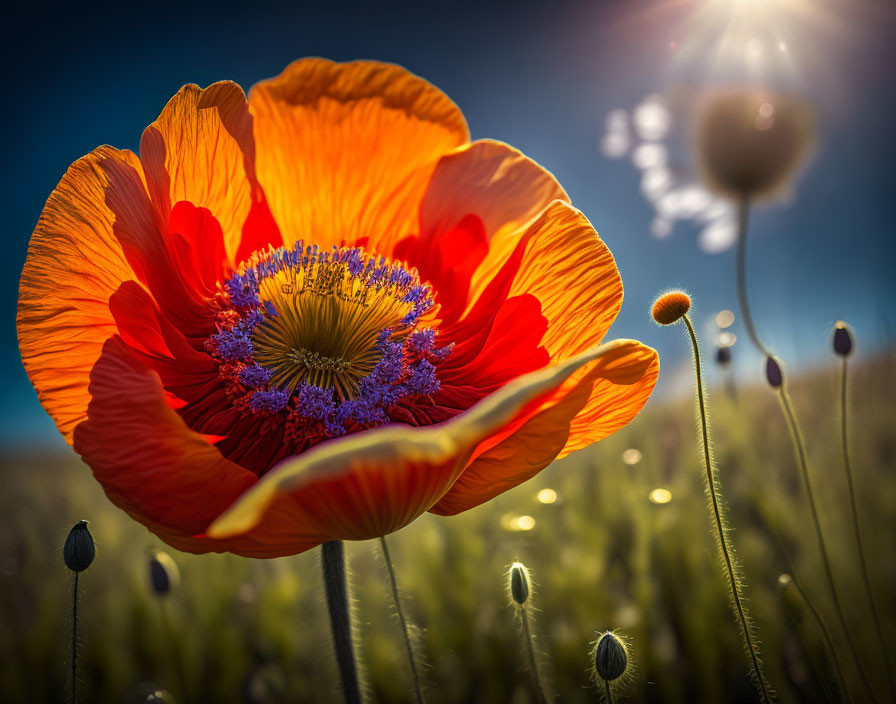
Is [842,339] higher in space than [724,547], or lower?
higher

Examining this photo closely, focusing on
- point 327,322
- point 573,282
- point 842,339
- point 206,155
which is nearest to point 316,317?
point 327,322

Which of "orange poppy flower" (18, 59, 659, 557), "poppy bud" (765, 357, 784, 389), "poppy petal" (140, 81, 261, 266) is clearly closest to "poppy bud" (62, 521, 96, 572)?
"orange poppy flower" (18, 59, 659, 557)

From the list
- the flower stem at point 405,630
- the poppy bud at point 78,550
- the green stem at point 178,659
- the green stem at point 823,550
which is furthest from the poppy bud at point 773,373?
the green stem at point 178,659

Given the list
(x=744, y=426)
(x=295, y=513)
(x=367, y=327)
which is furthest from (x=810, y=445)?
(x=295, y=513)

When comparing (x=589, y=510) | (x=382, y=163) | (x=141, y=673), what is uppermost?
(x=382, y=163)

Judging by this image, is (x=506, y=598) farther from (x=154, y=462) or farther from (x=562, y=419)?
(x=154, y=462)

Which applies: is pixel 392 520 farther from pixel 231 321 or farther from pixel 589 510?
pixel 589 510
